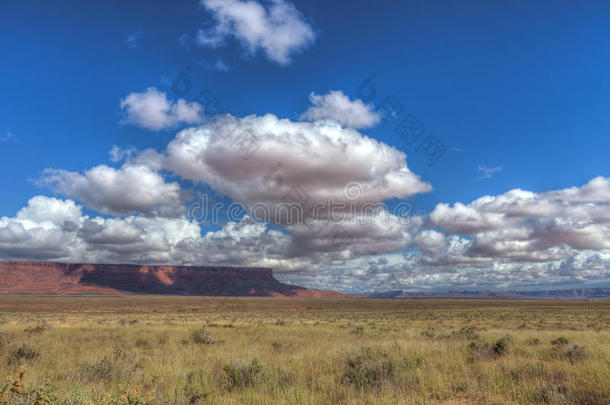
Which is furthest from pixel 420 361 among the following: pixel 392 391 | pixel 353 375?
pixel 392 391

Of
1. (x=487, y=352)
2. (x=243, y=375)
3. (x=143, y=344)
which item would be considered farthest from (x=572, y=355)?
(x=143, y=344)

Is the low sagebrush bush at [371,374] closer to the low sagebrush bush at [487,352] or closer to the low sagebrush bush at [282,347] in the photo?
the low sagebrush bush at [487,352]

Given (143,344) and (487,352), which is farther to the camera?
(143,344)

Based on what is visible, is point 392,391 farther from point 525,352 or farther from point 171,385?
point 525,352

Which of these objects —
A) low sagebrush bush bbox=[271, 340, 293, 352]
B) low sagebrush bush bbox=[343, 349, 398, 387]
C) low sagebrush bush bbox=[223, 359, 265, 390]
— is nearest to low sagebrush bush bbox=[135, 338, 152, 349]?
low sagebrush bush bbox=[271, 340, 293, 352]

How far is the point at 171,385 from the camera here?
838 cm

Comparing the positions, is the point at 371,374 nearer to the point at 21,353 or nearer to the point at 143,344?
the point at 21,353

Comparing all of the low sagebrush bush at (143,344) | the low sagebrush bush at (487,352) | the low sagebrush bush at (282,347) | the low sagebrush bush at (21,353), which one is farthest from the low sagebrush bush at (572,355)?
the low sagebrush bush at (21,353)

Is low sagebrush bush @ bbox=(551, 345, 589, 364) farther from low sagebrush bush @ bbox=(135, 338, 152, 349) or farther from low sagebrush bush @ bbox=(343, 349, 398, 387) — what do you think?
low sagebrush bush @ bbox=(135, 338, 152, 349)

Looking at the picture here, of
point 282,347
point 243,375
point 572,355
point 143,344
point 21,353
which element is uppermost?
point 243,375

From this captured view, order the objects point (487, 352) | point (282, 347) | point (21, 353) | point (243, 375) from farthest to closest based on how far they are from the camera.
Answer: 1. point (282, 347)
2. point (487, 352)
3. point (21, 353)
4. point (243, 375)

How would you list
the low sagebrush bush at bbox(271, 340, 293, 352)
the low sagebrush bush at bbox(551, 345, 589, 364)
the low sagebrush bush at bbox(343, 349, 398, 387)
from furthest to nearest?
the low sagebrush bush at bbox(271, 340, 293, 352)
the low sagebrush bush at bbox(551, 345, 589, 364)
the low sagebrush bush at bbox(343, 349, 398, 387)

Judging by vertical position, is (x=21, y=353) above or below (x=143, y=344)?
above

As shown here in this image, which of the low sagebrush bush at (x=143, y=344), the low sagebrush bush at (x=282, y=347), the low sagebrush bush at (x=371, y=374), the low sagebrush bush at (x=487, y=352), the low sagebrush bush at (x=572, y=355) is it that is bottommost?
the low sagebrush bush at (x=143, y=344)
